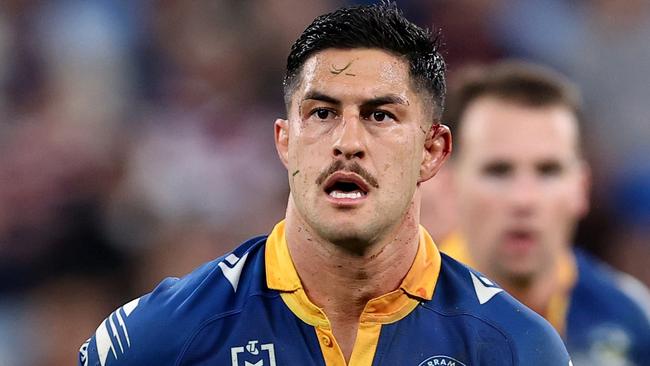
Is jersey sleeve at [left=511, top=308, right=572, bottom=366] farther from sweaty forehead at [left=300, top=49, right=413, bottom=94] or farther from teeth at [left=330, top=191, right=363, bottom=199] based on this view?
sweaty forehead at [left=300, top=49, right=413, bottom=94]

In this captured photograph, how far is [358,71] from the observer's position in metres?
3.51

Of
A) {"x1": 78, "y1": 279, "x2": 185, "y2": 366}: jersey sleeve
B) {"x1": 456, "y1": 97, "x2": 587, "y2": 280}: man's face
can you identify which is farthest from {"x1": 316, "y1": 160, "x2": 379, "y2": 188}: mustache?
{"x1": 456, "y1": 97, "x2": 587, "y2": 280}: man's face

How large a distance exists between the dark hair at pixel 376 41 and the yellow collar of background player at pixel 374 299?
454mm

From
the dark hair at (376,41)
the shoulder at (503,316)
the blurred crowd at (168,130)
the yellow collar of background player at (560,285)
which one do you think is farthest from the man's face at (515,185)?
the dark hair at (376,41)

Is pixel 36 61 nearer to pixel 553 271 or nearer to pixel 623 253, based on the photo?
pixel 553 271

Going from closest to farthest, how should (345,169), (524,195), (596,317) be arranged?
(345,169) < (524,195) < (596,317)

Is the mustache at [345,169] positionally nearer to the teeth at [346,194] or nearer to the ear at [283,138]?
the teeth at [346,194]

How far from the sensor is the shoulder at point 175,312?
3520 mm

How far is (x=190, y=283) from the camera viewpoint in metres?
3.69

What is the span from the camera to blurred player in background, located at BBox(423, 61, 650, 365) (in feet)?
21.5

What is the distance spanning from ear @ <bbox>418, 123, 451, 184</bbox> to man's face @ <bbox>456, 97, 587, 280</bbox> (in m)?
2.75

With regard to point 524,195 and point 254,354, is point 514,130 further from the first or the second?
point 254,354

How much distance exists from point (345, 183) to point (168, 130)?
4177mm

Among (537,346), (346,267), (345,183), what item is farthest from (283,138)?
(537,346)
